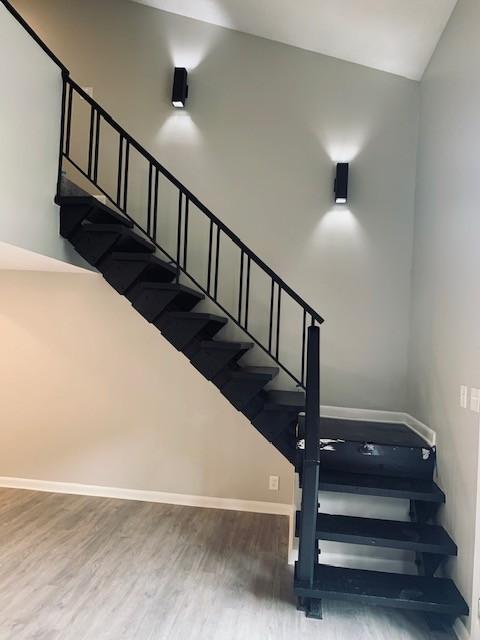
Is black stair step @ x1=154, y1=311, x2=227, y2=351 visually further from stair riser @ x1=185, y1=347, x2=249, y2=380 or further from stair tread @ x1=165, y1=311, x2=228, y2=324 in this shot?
stair riser @ x1=185, y1=347, x2=249, y2=380

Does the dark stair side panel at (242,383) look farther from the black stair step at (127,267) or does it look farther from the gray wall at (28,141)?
the gray wall at (28,141)

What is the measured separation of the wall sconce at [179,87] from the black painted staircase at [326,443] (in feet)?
5.17

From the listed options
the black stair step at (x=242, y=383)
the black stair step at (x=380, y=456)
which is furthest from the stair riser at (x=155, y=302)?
the black stair step at (x=380, y=456)

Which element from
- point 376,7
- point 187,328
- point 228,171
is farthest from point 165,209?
point 376,7

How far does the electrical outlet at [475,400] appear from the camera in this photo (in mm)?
2355

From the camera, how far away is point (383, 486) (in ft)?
9.09

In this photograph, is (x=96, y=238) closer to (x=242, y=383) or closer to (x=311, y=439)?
(x=242, y=383)

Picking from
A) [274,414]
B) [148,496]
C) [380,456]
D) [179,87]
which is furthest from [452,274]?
[148,496]

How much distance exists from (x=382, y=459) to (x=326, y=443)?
1.31ft

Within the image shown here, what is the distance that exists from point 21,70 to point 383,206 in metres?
3.12

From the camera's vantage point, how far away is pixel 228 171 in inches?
166

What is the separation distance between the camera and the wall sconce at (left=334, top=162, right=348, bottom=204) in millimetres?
3951

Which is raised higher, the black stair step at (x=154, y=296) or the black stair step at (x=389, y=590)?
the black stair step at (x=154, y=296)

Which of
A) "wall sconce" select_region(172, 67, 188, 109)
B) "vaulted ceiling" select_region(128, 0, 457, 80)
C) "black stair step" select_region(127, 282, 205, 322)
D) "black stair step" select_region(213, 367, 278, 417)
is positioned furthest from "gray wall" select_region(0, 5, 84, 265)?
"vaulted ceiling" select_region(128, 0, 457, 80)
